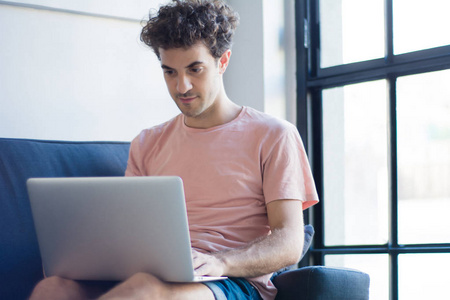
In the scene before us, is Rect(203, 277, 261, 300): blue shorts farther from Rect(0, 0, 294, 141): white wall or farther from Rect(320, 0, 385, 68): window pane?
Rect(320, 0, 385, 68): window pane

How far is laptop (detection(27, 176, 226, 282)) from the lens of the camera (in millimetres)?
1146

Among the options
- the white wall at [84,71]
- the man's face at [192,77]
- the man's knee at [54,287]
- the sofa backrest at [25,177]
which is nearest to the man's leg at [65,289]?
the man's knee at [54,287]

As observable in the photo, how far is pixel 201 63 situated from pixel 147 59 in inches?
32.6

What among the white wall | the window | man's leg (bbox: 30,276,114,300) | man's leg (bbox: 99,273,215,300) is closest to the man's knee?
man's leg (bbox: 30,276,114,300)

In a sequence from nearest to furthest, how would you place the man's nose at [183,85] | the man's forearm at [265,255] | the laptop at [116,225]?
the laptop at [116,225] < the man's forearm at [265,255] < the man's nose at [183,85]

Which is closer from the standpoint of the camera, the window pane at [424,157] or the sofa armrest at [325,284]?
the sofa armrest at [325,284]

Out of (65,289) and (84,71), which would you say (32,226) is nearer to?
(65,289)

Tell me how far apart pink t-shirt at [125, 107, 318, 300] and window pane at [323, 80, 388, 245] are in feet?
2.37

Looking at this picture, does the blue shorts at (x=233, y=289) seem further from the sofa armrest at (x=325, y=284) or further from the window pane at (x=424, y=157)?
the window pane at (x=424, y=157)

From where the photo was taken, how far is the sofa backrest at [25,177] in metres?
1.57

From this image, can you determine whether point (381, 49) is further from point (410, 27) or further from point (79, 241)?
point (79, 241)

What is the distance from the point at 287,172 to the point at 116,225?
1.82 ft

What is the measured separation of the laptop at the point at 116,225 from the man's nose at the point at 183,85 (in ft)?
1.74

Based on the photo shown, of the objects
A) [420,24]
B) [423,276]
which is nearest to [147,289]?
[423,276]
